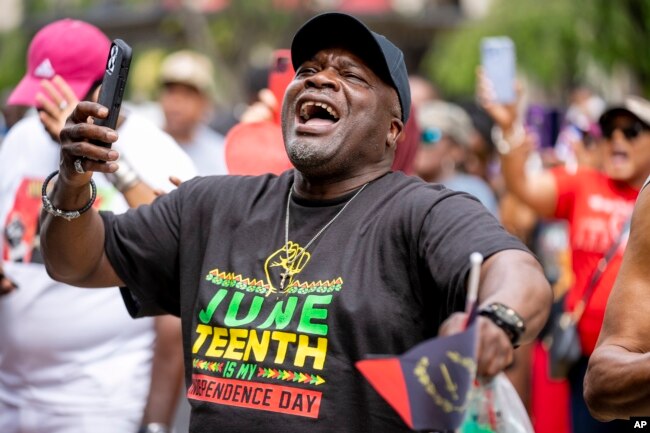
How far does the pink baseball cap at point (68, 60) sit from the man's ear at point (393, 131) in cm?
175

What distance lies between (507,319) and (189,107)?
644 centimetres

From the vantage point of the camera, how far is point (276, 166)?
4.88 meters

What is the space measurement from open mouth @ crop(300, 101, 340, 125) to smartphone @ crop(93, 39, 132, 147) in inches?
21.0

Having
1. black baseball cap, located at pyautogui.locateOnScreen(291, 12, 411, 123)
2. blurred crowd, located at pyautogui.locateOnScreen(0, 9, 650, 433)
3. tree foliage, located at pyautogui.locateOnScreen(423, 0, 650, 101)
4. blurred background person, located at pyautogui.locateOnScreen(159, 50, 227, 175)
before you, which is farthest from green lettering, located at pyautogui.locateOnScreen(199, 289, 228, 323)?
tree foliage, located at pyautogui.locateOnScreen(423, 0, 650, 101)

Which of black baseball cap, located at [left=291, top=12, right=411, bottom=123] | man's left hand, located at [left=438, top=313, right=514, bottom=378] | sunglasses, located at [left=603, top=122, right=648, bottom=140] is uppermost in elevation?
black baseball cap, located at [left=291, top=12, right=411, bottom=123]

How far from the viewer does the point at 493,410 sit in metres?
2.96

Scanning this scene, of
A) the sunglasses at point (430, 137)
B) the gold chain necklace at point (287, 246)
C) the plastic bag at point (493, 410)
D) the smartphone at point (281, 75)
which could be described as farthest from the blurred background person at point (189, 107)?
the plastic bag at point (493, 410)

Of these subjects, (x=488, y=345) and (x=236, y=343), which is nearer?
(x=488, y=345)

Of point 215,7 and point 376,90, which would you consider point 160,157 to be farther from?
point 215,7

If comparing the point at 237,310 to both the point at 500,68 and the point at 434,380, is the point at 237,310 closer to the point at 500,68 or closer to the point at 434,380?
the point at 434,380

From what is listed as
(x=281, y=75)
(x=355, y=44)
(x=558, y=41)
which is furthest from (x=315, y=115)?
(x=558, y=41)

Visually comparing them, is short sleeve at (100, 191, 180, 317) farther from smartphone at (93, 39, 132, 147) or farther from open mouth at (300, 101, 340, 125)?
open mouth at (300, 101, 340, 125)

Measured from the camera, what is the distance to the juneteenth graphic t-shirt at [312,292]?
344cm

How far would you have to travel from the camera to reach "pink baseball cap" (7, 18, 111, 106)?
5316 mm
